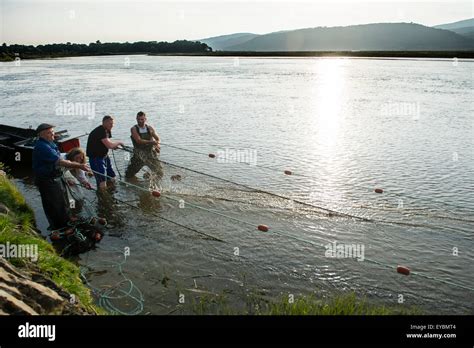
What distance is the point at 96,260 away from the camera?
9375 mm

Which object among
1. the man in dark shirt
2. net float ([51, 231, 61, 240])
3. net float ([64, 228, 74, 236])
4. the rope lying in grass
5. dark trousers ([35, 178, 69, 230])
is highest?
the man in dark shirt

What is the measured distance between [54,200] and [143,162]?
5.48 metres

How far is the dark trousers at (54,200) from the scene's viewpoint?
970 centimetres

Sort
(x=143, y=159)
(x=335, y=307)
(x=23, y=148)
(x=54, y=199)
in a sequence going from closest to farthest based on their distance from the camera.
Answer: (x=335, y=307), (x=54, y=199), (x=143, y=159), (x=23, y=148)

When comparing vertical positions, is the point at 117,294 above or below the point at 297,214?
below

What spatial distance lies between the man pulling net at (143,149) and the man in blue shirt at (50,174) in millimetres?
4669

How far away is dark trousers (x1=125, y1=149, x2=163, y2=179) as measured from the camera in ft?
49.0

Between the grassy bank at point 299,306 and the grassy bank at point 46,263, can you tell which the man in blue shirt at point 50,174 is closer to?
the grassy bank at point 46,263

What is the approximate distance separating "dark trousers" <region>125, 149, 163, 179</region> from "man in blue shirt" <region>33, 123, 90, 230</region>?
4.89 metres

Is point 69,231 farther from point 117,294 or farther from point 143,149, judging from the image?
point 143,149

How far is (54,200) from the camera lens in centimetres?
991

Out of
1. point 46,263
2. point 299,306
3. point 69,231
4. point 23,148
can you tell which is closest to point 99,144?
point 69,231

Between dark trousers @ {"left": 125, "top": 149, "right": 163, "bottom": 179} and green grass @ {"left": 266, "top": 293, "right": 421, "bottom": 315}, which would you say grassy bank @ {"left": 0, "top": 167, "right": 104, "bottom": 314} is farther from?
dark trousers @ {"left": 125, "top": 149, "right": 163, "bottom": 179}

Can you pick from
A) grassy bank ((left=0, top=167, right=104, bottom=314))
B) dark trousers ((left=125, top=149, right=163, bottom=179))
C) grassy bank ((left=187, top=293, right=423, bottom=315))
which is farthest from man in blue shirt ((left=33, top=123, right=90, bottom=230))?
dark trousers ((left=125, top=149, right=163, bottom=179))
